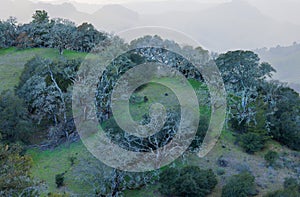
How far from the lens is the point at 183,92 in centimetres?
4288

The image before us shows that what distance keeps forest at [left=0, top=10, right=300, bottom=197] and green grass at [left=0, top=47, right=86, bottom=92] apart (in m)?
0.46

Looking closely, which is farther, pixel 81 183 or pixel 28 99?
pixel 28 99

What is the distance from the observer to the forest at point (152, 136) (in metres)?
23.7

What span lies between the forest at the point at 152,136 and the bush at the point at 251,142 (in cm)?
11

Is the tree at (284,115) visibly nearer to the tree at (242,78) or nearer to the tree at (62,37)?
the tree at (242,78)

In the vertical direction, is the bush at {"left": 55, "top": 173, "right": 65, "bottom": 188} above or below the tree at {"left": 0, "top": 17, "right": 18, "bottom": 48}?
below

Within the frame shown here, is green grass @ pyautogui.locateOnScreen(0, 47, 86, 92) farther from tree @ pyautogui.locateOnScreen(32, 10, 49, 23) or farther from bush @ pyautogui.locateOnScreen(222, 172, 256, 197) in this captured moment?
bush @ pyautogui.locateOnScreen(222, 172, 256, 197)

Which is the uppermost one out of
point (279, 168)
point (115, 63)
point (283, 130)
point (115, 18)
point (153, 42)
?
point (115, 18)

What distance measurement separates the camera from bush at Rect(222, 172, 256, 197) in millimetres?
22328

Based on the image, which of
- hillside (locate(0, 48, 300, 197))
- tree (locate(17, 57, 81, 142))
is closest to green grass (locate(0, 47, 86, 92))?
tree (locate(17, 57, 81, 142))

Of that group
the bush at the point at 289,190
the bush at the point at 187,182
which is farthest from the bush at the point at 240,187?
the bush at the point at 289,190

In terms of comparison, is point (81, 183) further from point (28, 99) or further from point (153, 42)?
point (153, 42)

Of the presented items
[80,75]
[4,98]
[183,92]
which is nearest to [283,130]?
[183,92]

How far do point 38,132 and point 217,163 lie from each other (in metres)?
23.2
